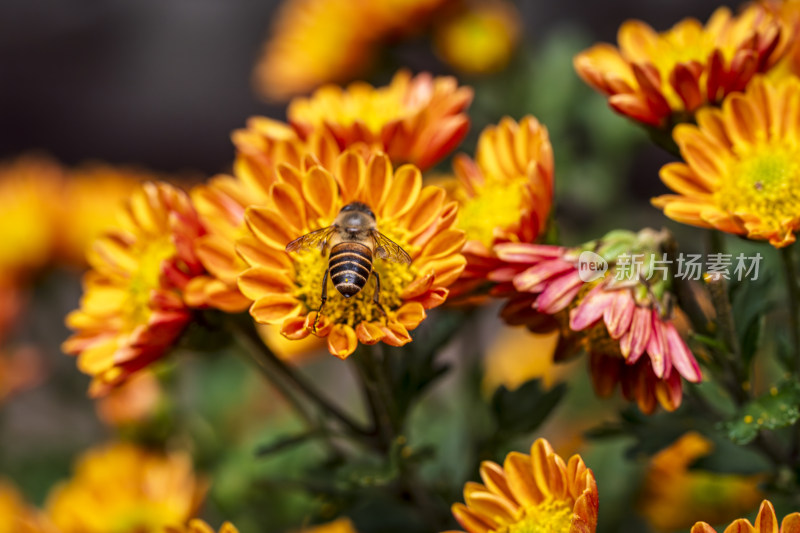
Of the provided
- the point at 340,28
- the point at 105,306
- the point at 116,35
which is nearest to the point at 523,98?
the point at 340,28

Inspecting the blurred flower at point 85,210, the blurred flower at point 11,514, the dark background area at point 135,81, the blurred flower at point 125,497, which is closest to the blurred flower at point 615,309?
the blurred flower at point 125,497

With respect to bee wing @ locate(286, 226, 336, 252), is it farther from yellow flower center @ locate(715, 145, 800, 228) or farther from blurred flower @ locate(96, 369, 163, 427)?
blurred flower @ locate(96, 369, 163, 427)

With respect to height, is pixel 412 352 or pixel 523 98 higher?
pixel 523 98

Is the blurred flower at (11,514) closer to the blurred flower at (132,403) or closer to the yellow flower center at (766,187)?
the blurred flower at (132,403)

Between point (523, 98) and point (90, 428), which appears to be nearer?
point (523, 98)

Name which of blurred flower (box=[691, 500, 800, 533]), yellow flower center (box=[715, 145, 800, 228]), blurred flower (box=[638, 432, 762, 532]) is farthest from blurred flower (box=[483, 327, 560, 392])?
blurred flower (box=[691, 500, 800, 533])

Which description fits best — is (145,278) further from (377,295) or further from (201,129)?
(201,129)

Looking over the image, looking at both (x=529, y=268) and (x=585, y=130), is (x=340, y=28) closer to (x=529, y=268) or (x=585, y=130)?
(x=585, y=130)
